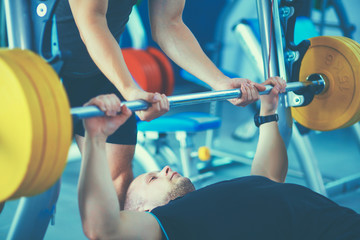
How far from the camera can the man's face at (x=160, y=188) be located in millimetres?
1382

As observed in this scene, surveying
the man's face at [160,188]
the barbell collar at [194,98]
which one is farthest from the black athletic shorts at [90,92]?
the barbell collar at [194,98]

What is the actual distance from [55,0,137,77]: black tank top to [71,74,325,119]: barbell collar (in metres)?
0.39

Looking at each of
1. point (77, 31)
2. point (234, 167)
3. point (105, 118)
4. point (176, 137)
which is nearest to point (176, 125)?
point (176, 137)

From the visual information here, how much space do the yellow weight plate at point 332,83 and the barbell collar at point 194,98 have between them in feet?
0.17

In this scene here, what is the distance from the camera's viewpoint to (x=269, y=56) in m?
1.71

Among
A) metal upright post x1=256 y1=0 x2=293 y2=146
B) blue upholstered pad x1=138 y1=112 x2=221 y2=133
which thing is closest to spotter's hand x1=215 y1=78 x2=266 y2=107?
metal upright post x1=256 y1=0 x2=293 y2=146

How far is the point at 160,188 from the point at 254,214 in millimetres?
341

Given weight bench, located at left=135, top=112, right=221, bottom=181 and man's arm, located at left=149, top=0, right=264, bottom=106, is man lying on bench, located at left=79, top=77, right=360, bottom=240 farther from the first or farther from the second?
weight bench, located at left=135, top=112, right=221, bottom=181

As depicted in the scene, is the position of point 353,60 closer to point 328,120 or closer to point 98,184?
point 328,120

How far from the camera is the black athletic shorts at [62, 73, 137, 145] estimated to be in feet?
4.75

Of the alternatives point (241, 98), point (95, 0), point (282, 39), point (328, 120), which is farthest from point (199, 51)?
point (328, 120)

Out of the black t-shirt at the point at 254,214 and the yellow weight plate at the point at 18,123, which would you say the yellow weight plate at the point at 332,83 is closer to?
the black t-shirt at the point at 254,214

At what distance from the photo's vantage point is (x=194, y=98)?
1283 mm

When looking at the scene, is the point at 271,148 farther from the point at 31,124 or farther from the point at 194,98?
the point at 31,124
